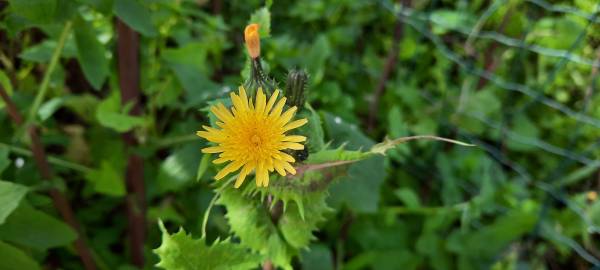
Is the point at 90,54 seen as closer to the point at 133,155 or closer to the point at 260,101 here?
the point at 133,155

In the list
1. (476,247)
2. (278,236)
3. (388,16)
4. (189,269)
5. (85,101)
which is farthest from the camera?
(388,16)

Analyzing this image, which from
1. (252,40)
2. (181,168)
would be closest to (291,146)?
(252,40)

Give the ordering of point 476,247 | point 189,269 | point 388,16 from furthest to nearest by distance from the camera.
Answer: point 388,16
point 476,247
point 189,269

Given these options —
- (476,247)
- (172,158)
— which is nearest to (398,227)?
(476,247)

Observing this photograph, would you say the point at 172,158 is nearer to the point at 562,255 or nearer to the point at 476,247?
the point at 476,247

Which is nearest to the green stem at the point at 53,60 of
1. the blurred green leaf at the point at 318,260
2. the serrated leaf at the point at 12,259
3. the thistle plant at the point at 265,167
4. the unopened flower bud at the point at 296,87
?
the serrated leaf at the point at 12,259

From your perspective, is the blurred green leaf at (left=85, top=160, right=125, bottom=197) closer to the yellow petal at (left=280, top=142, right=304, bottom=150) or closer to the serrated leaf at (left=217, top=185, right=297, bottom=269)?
the serrated leaf at (left=217, top=185, right=297, bottom=269)

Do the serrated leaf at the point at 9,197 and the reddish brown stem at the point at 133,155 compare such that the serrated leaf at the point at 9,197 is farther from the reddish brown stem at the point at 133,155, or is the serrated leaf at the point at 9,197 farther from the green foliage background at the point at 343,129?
the reddish brown stem at the point at 133,155
